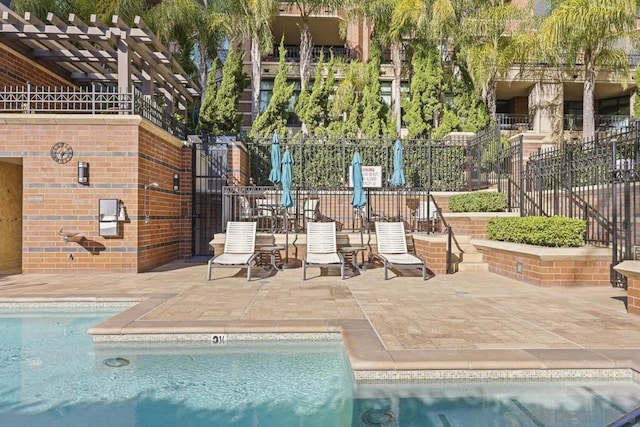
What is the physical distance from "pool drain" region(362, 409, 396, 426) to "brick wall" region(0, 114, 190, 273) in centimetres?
767

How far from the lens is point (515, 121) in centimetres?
2633

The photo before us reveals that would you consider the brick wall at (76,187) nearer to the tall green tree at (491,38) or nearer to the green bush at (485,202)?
the green bush at (485,202)

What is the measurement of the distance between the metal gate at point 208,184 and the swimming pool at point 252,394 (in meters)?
8.71

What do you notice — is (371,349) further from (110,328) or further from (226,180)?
(226,180)

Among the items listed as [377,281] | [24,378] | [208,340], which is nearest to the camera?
[24,378]

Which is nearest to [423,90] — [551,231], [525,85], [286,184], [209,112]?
[525,85]

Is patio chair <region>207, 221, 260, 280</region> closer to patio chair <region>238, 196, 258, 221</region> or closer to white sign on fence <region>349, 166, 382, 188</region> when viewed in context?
patio chair <region>238, 196, 258, 221</region>

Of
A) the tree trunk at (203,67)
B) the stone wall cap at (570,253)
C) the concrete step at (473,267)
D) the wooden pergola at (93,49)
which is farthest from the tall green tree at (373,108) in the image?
the stone wall cap at (570,253)

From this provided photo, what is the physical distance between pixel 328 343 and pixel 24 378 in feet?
9.94

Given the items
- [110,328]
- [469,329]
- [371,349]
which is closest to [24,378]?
[110,328]

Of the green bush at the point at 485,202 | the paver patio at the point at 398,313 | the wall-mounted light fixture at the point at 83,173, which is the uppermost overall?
the wall-mounted light fixture at the point at 83,173

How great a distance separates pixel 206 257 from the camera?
12.7m

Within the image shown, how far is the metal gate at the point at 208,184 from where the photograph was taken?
43.2ft

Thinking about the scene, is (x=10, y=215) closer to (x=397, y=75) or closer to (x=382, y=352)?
(x=382, y=352)
